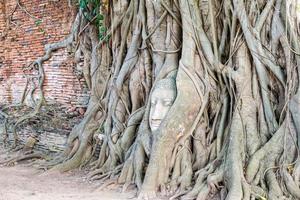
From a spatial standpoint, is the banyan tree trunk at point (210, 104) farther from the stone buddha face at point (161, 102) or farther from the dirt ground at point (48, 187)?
the dirt ground at point (48, 187)

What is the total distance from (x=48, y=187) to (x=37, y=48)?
12.7 ft

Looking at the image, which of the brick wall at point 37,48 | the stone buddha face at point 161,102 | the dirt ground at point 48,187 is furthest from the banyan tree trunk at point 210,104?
the brick wall at point 37,48

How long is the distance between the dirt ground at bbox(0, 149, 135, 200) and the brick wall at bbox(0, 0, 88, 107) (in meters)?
1.80

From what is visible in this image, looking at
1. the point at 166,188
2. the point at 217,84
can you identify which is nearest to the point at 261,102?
the point at 217,84

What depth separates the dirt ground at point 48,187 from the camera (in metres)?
5.12

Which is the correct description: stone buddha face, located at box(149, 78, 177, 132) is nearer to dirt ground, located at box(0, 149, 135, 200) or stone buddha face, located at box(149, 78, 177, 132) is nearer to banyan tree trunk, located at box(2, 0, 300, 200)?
banyan tree trunk, located at box(2, 0, 300, 200)

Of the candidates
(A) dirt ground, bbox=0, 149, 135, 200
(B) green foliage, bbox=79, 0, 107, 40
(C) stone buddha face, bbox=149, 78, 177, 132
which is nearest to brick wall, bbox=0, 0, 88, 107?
(B) green foliage, bbox=79, 0, 107, 40

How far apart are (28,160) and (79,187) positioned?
2.13 metres

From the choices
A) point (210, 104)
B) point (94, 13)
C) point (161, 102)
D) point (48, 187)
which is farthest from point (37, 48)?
point (210, 104)

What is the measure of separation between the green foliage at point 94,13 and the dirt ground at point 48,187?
2314mm

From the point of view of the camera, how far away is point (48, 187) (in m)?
5.68

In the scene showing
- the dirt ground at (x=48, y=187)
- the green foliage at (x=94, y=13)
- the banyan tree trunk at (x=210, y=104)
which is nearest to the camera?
the banyan tree trunk at (x=210, y=104)

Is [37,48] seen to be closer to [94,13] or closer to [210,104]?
[94,13]

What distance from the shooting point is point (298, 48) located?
5090 mm
